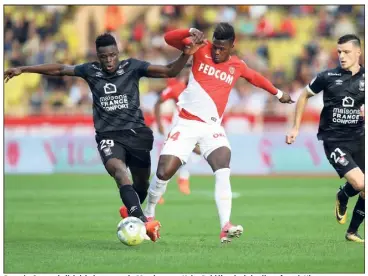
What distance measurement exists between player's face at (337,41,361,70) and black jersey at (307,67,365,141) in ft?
0.35

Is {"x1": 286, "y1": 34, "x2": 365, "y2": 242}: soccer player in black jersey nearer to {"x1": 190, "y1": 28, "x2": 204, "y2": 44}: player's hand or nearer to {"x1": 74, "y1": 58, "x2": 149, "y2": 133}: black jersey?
{"x1": 190, "y1": 28, "x2": 204, "y2": 44}: player's hand

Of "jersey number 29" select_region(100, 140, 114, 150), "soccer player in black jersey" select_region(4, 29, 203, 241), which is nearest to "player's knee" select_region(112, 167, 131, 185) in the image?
"soccer player in black jersey" select_region(4, 29, 203, 241)

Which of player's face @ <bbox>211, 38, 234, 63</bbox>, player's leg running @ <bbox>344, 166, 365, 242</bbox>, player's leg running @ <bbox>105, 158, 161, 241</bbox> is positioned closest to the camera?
player's leg running @ <bbox>105, 158, 161, 241</bbox>

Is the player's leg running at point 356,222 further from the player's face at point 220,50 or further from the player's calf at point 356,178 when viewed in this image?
the player's face at point 220,50

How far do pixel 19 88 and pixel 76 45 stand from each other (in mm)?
3034

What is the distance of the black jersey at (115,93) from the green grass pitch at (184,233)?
4.70 ft

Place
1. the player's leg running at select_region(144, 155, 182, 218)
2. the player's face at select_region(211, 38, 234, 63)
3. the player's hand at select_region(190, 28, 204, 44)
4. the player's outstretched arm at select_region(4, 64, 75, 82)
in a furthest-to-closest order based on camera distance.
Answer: the player's outstretched arm at select_region(4, 64, 75, 82), the player's leg running at select_region(144, 155, 182, 218), the player's face at select_region(211, 38, 234, 63), the player's hand at select_region(190, 28, 204, 44)

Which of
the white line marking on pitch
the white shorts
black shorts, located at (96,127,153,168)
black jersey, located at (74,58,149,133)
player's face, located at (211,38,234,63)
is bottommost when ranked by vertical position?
the white line marking on pitch

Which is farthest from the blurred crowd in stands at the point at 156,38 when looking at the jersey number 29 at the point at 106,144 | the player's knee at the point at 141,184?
the jersey number 29 at the point at 106,144

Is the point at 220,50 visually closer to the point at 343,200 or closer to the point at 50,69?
the point at 50,69

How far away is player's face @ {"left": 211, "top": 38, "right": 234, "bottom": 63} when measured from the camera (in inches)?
469

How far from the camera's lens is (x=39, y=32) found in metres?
31.1

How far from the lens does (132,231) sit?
36.9 ft

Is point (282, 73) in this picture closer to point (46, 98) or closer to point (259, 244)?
point (46, 98)
